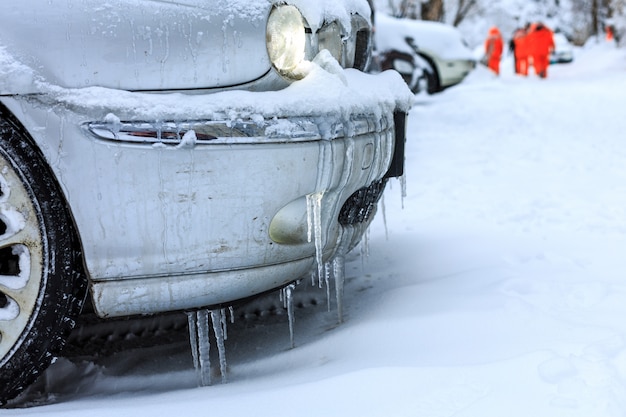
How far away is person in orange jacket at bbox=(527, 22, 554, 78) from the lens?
1856 centimetres

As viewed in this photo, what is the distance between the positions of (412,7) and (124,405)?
25092 millimetres

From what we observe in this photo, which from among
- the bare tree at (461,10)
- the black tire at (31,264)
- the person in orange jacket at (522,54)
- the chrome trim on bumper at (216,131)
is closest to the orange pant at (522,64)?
the person in orange jacket at (522,54)

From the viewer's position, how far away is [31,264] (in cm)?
191

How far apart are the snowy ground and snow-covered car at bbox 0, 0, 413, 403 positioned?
32cm

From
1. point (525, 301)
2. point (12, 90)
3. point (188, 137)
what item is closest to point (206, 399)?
point (188, 137)

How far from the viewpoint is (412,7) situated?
83.2ft

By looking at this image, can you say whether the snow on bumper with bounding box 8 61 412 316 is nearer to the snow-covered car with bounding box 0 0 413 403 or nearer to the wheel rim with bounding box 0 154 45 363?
the snow-covered car with bounding box 0 0 413 403

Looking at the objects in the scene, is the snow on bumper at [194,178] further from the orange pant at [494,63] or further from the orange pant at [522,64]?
the orange pant at [494,63]

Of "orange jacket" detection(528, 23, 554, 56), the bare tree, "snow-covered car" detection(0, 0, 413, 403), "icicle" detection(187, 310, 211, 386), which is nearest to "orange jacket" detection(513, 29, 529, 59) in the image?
"orange jacket" detection(528, 23, 554, 56)

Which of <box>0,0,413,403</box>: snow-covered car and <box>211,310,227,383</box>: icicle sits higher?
<box>0,0,413,403</box>: snow-covered car

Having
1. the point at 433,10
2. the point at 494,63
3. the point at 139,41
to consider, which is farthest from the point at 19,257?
the point at 433,10

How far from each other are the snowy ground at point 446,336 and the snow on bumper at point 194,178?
0.34 m

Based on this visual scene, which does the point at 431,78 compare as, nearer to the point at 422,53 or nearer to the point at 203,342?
the point at 422,53

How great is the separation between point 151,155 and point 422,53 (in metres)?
10.5
